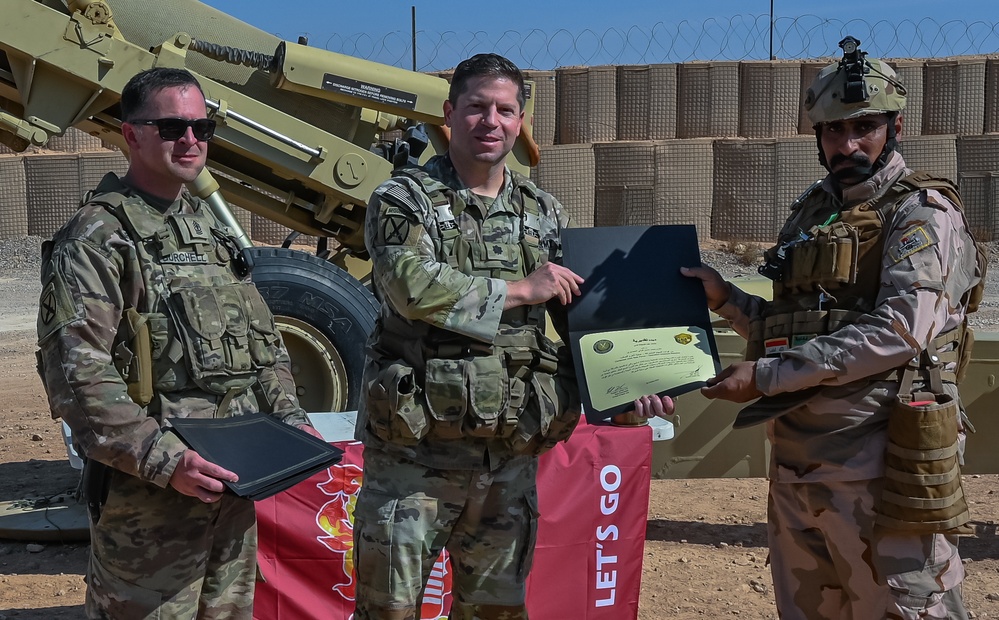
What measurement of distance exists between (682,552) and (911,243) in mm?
2606

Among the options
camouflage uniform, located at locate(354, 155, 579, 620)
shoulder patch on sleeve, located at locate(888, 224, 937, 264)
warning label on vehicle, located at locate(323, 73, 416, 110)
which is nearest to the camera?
camouflage uniform, located at locate(354, 155, 579, 620)

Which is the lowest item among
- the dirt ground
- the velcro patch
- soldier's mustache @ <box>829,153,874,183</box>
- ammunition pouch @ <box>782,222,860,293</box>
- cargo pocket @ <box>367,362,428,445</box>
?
the dirt ground

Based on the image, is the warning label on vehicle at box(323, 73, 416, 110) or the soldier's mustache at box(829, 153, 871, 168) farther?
the warning label on vehicle at box(323, 73, 416, 110)

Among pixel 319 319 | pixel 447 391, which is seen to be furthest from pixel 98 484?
pixel 319 319

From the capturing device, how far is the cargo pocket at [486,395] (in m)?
2.73

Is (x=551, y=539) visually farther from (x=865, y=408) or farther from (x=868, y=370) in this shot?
(x=868, y=370)

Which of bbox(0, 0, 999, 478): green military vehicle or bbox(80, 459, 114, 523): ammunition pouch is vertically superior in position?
bbox(0, 0, 999, 478): green military vehicle

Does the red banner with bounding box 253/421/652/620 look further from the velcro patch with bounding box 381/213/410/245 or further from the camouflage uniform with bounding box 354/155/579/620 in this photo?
the velcro patch with bounding box 381/213/410/245

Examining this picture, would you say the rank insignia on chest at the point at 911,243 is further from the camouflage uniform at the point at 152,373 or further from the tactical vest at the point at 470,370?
the camouflage uniform at the point at 152,373

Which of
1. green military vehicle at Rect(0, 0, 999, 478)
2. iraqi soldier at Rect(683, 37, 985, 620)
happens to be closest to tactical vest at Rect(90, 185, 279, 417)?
iraqi soldier at Rect(683, 37, 985, 620)

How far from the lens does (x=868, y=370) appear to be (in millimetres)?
2865

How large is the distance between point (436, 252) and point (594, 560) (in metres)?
1.64

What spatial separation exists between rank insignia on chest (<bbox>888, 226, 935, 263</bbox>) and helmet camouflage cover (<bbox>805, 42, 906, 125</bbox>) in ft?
1.22

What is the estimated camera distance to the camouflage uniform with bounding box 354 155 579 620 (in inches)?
106
